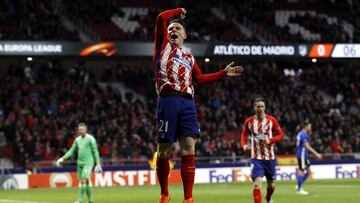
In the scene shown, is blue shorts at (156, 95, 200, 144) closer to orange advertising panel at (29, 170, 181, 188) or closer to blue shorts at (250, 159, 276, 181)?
blue shorts at (250, 159, 276, 181)

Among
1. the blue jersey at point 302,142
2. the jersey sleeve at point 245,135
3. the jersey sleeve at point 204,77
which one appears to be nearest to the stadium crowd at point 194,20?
the blue jersey at point 302,142

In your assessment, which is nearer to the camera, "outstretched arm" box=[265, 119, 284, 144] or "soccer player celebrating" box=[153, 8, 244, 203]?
"soccer player celebrating" box=[153, 8, 244, 203]

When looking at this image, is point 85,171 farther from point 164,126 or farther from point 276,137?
point 164,126

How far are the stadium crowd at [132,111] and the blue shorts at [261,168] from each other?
62.5ft

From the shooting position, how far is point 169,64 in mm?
9641

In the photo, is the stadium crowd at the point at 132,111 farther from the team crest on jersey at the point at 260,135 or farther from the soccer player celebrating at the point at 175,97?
the soccer player celebrating at the point at 175,97

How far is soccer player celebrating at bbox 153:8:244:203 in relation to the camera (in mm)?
9461

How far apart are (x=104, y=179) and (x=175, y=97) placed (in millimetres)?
25920

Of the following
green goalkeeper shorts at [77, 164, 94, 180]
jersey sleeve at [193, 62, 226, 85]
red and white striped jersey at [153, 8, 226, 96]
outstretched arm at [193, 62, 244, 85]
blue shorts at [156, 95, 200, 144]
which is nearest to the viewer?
blue shorts at [156, 95, 200, 144]

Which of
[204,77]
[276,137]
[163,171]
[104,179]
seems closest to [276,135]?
[276,137]

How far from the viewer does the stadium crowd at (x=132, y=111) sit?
35.8 meters

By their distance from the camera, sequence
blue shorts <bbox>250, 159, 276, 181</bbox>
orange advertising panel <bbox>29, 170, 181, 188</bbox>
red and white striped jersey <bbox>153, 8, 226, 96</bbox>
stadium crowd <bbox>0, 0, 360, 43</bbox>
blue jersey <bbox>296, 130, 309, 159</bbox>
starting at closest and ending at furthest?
red and white striped jersey <bbox>153, 8, 226, 96</bbox>, blue shorts <bbox>250, 159, 276, 181</bbox>, blue jersey <bbox>296, 130, 309, 159</bbox>, orange advertising panel <bbox>29, 170, 181, 188</bbox>, stadium crowd <bbox>0, 0, 360, 43</bbox>

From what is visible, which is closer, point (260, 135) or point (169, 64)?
point (169, 64)

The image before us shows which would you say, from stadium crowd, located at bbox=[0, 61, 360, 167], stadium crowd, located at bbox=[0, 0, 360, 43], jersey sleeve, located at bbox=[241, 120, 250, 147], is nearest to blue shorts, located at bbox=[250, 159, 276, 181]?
jersey sleeve, located at bbox=[241, 120, 250, 147]
